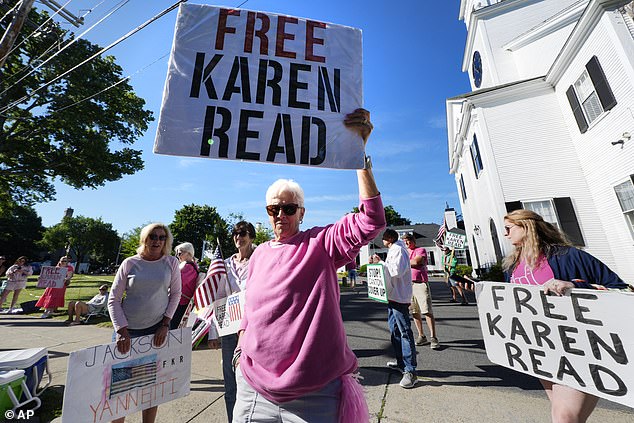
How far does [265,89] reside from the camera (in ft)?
6.32

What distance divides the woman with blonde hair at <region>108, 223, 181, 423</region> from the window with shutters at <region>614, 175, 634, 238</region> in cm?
1205

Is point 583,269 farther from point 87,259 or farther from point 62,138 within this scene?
point 87,259

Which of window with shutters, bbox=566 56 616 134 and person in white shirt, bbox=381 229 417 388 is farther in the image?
window with shutters, bbox=566 56 616 134

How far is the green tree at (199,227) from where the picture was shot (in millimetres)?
46188

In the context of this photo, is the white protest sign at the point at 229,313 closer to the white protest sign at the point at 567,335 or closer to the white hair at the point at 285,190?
the white hair at the point at 285,190

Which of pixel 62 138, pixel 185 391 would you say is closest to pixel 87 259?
pixel 62 138

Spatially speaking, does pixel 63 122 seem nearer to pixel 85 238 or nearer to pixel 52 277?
pixel 52 277

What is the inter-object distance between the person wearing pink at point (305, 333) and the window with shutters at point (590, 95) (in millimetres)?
11518

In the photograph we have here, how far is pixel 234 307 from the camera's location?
111 inches

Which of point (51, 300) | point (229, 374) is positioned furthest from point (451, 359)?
point (51, 300)

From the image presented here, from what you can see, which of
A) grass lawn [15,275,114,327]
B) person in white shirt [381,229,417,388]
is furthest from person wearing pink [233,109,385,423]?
grass lawn [15,275,114,327]

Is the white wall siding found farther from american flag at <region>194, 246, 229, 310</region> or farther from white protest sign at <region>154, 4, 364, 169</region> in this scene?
american flag at <region>194, 246, 229, 310</region>

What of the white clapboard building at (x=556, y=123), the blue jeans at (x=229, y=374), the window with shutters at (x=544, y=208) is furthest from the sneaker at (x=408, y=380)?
the window with shutters at (x=544, y=208)

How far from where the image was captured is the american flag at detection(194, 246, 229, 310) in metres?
3.20
